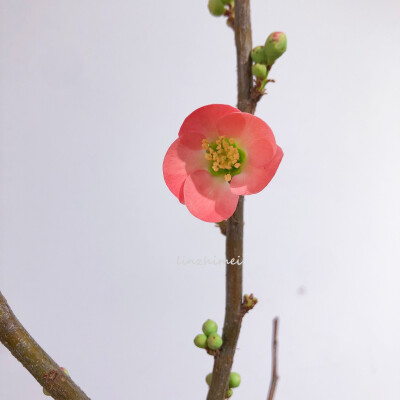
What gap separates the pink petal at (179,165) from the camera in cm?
26

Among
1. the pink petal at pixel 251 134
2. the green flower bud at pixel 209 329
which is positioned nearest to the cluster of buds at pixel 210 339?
the green flower bud at pixel 209 329

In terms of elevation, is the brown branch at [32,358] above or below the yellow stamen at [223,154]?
below

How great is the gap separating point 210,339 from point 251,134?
0.13 metres

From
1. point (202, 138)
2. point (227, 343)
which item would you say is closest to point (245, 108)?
point (202, 138)

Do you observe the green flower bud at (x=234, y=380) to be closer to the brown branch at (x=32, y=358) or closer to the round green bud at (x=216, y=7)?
the brown branch at (x=32, y=358)

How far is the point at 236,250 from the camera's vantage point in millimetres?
277

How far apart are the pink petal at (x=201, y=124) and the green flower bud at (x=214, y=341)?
118 mm

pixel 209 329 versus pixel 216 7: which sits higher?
pixel 216 7

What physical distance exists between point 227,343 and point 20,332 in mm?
123

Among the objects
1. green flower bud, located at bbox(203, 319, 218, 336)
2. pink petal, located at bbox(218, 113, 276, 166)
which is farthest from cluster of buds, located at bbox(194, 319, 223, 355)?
pink petal, located at bbox(218, 113, 276, 166)

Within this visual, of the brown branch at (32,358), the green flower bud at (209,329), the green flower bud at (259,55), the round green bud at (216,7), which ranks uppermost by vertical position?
the round green bud at (216,7)

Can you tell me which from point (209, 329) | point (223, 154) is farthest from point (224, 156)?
point (209, 329)

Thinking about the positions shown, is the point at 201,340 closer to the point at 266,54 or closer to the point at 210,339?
the point at 210,339

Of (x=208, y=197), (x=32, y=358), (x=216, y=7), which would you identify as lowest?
(x=32, y=358)
